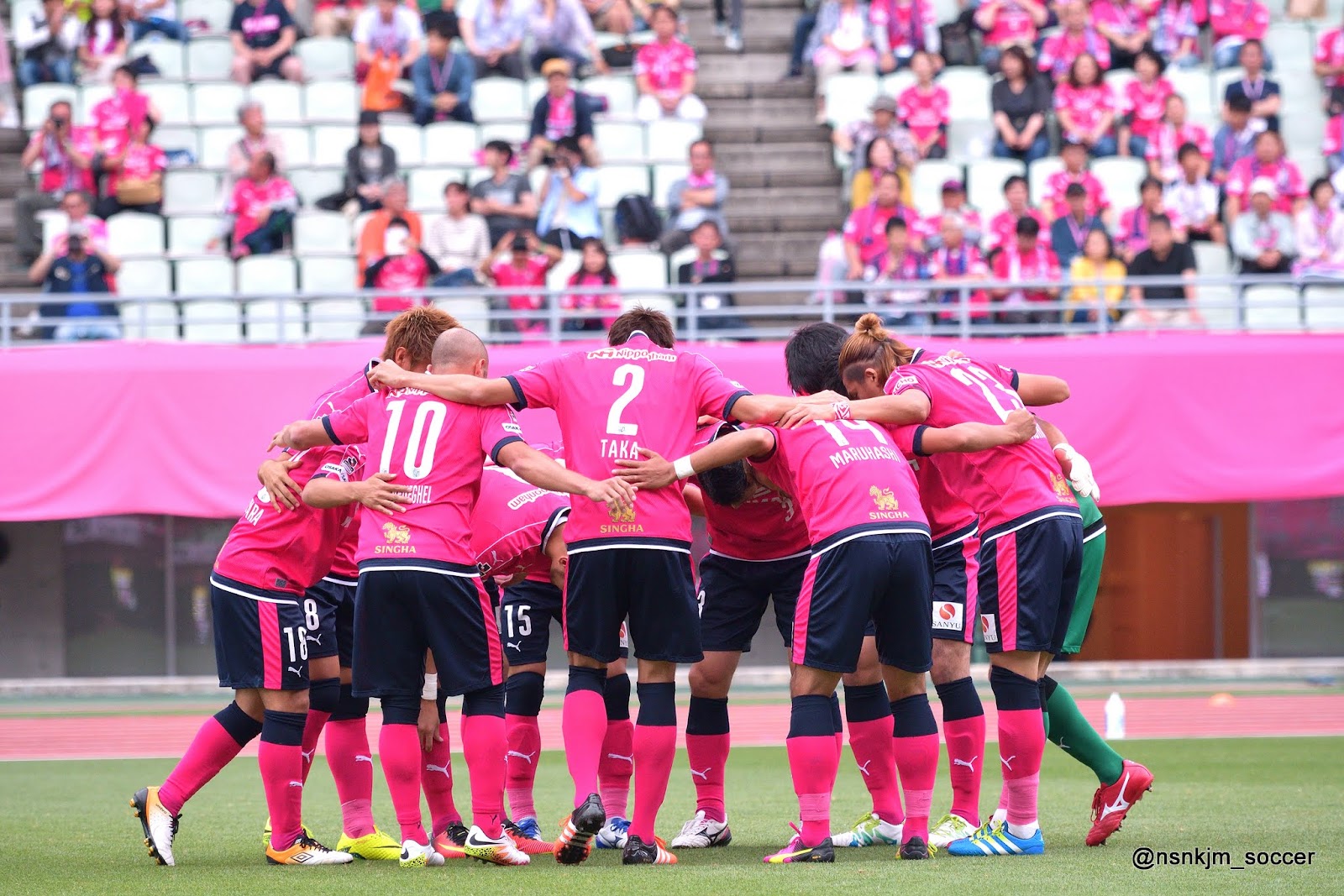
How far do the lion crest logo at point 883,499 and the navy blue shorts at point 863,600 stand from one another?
0.12 meters

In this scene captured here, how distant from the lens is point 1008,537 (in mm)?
6922

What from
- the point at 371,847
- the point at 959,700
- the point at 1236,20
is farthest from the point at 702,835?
the point at 1236,20

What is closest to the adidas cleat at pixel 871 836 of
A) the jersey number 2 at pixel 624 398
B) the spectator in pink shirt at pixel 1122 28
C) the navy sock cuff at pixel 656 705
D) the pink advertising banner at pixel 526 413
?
the navy sock cuff at pixel 656 705

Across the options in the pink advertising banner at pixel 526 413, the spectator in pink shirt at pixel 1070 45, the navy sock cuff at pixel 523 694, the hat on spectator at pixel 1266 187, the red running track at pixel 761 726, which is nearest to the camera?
the navy sock cuff at pixel 523 694

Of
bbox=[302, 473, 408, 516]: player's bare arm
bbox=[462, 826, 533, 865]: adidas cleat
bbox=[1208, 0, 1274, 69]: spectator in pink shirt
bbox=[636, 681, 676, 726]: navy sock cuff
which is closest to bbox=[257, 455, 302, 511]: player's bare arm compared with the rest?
bbox=[302, 473, 408, 516]: player's bare arm

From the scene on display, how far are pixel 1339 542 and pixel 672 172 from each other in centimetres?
782

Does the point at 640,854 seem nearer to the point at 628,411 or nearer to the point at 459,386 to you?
the point at 628,411

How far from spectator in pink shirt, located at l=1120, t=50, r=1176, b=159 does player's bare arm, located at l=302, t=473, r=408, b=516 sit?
44.2 feet

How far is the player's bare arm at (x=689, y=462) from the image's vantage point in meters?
6.70

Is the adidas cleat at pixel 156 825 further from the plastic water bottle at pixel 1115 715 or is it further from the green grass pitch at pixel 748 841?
the plastic water bottle at pixel 1115 715

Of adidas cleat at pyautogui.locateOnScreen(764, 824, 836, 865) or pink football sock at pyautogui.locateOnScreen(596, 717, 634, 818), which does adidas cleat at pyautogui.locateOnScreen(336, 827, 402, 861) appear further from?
adidas cleat at pyautogui.locateOnScreen(764, 824, 836, 865)

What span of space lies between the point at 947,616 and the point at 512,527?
75.3 inches

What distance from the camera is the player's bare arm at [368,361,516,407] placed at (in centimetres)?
680

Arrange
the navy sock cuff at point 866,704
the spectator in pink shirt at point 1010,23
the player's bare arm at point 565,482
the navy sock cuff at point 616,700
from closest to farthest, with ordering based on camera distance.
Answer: the player's bare arm at point 565,482 → the navy sock cuff at point 866,704 → the navy sock cuff at point 616,700 → the spectator in pink shirt at point 1010,23
